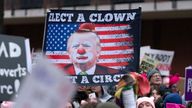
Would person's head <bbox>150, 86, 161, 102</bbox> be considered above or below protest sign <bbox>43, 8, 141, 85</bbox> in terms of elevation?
below

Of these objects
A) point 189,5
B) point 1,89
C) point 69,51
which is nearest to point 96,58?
point 69,51

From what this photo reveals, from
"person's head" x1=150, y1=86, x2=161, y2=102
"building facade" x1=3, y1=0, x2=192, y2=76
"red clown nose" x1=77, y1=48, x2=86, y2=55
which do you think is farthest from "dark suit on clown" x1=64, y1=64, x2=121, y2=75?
"building facade" x1=3, y1=0, x2=192, y2=76

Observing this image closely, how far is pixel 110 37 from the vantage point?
254 inches

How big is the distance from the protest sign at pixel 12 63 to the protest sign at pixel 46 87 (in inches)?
90.8

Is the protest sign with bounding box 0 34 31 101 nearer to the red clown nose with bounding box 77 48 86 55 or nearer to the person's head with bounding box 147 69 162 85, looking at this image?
the red clown nose with bounding box 77 48 86 55

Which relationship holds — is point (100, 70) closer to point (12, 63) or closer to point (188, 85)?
point (188, 85)

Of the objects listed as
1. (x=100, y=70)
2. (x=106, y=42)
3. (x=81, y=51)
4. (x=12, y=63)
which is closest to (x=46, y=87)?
(x=12, y=63)

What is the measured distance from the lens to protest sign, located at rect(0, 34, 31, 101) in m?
4.16

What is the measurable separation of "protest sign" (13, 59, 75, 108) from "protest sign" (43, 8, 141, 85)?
169 inches

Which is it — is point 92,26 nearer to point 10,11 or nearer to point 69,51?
point 69,51

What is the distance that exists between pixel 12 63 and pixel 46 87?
2.56 meters

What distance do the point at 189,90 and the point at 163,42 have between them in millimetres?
18005

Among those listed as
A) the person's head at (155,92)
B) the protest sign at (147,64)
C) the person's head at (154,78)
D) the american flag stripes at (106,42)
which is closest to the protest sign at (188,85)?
the person's head at (155,92)

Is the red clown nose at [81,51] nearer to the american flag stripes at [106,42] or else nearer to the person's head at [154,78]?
the american flag stripes at [106,42]
